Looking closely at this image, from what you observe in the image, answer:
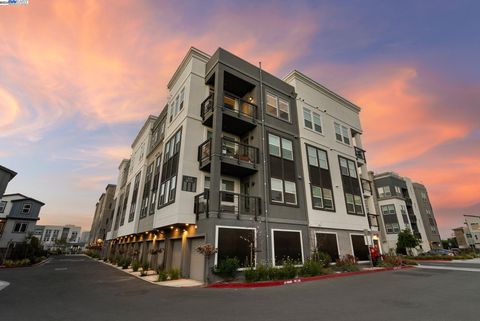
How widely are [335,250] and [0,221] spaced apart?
51.2 meters

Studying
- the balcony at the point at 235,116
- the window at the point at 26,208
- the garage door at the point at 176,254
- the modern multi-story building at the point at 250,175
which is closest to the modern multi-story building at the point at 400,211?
the modern multi-story building at the point at 250,175

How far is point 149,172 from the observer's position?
87.9ft

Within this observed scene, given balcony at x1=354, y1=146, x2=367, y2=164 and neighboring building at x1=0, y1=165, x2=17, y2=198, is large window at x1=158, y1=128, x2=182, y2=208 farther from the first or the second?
balcony at x1=354, y1=146, x2=367, y2=164

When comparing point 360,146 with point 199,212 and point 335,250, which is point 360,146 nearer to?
point 335,250

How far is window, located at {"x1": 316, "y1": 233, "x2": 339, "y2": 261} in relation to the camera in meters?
17.9

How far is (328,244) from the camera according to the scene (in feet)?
60.5

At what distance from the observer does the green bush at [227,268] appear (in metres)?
12.5

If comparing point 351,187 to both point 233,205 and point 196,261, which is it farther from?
point 196,261

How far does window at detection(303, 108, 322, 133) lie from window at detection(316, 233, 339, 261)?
9857 mm

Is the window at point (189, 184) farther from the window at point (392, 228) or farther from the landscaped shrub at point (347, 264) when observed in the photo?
the window at point (392, 228)

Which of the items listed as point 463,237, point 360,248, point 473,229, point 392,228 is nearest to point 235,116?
point 360,248

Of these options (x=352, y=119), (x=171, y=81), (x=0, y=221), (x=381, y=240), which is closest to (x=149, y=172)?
(x=171, y=81)

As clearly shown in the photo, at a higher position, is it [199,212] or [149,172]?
[149,172]

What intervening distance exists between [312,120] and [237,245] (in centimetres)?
1457
